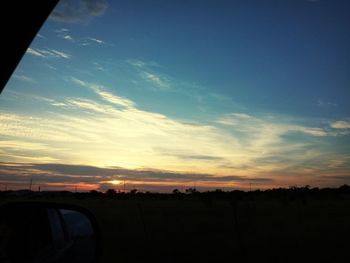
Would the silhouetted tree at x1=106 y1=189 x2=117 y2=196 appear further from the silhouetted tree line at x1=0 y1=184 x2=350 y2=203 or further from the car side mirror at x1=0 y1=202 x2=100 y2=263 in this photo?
the car side mirror at x1=0 y1=202 x2=100 y2=263

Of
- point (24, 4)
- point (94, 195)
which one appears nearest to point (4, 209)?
point (24, 4)

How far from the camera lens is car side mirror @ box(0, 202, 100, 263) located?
2537 mm

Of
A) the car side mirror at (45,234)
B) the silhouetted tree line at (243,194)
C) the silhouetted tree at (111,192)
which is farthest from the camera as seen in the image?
the silhouetted tree at (111,192)

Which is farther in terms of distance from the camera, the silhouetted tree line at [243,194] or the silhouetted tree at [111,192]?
the silhouetted tree at [111,192]

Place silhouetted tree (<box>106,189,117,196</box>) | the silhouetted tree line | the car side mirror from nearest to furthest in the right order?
the car side mirror
the silhouetted tree line
silhouetted tree (<box>106,189,117,196</box>)

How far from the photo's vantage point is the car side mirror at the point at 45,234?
254 cm

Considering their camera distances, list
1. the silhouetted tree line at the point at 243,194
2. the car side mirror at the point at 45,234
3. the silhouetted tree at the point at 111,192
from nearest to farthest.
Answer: the car side mirror at the point at 45,234, the silhouetted tree line at the point at 243,194, the silhouetted tree at the point at 111,192

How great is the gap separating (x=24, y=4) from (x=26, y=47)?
29cm

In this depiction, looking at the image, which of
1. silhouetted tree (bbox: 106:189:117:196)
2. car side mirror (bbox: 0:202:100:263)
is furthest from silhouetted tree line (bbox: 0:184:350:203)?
car side mirror (bbox: 0:202:100:263)

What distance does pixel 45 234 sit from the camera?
3.63 meters

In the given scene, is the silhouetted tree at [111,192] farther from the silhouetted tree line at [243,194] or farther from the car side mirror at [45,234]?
the car side mirror at [45,234]

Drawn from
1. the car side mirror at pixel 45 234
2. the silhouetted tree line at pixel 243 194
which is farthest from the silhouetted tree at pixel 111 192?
the car side mirror at pixel 45 234

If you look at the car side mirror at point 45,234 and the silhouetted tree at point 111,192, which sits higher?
the silhouetted tree at point 111,192

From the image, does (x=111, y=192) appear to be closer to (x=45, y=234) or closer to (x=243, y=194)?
(x=243, y=194)
